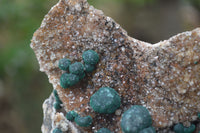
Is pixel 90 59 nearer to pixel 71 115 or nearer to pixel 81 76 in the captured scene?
pixel 81 76

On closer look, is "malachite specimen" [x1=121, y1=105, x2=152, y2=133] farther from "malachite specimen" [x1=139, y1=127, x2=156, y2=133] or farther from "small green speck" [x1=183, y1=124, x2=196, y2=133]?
"small green speck" [x1=183, y1=124, x2=196, y2=133]

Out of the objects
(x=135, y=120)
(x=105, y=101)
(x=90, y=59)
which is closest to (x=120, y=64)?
(x=90, y=59)

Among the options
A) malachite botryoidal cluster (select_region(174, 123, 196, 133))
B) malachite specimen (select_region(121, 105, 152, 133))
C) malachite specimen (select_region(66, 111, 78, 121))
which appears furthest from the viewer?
malachite specimen (select_region(66, 111, 78, 121))

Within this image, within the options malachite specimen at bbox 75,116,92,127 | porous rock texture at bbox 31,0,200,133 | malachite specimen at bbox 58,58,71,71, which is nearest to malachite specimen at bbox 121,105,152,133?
porous rock texture at bbox 31,0,200,133

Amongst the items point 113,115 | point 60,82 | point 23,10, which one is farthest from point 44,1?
point 113,115

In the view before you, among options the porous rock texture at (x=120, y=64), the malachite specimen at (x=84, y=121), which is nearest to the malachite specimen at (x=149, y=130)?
the porous rock texture at (x=120, y=64)
